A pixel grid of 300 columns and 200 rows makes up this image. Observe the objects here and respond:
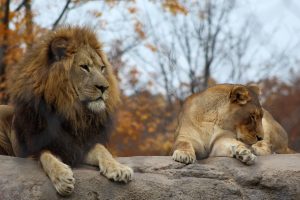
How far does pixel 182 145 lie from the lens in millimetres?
4582

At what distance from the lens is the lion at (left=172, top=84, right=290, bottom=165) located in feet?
15.1

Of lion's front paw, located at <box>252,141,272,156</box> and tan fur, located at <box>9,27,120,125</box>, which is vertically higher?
tan fur, located at <box>9,27,120,125</box>

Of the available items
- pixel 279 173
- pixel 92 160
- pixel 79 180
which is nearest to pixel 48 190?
pixel 79 180

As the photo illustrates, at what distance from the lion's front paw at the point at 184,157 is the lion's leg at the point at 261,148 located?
2.70 feet

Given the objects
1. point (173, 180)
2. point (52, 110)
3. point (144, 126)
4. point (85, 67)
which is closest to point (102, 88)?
point (85, 67)

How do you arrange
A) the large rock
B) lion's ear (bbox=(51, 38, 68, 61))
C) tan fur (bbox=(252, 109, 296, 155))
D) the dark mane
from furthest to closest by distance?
tan fur (bbox=(252, 109, 296, 155)) → lion's ear (bbox=(51, 38, 68, 61)) → the dark mane → the large rock

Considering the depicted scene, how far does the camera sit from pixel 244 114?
4.79 m

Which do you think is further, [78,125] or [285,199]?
[285,199]

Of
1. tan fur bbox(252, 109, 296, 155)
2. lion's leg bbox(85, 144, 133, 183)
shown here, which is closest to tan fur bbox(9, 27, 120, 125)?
lion's leg bbox(85, 144, 133, 183)

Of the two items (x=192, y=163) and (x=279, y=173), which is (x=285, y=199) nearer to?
(x=279, y=173)

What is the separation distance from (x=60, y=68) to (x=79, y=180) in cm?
77

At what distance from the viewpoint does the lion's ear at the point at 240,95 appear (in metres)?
4.87

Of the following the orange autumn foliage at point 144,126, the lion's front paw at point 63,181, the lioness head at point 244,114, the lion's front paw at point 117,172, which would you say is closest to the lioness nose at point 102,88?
the lion's front paw at point 117,172

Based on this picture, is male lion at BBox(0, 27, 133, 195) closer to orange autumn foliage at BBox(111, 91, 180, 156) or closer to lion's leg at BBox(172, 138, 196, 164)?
lion's leg at BBox(172, 138, 196, 164)
